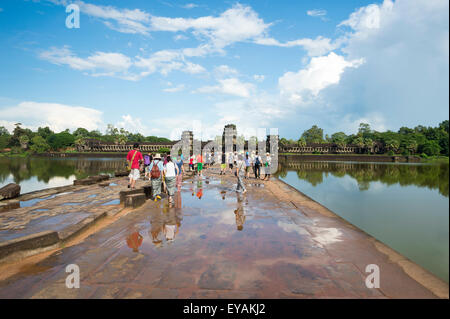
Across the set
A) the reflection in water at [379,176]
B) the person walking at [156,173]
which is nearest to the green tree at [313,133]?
the reflection in water at [379,176]

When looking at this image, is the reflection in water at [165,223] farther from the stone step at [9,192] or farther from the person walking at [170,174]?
the stone step at [9,192]

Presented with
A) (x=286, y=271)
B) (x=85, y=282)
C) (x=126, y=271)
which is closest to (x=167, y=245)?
(x=126, y=271)

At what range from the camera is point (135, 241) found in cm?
464

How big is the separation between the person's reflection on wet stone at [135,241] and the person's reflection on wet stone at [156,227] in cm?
24

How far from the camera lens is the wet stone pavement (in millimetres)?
3016

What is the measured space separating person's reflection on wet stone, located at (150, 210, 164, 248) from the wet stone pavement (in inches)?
0.7

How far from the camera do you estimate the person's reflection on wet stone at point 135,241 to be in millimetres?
4355

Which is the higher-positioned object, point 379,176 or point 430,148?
point 430,148

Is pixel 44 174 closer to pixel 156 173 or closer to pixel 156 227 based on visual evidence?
pixel 156 173

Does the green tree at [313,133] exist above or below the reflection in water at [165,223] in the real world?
above

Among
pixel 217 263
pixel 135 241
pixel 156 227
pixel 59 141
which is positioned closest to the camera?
pixel 217 263

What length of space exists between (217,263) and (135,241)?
5.88ft

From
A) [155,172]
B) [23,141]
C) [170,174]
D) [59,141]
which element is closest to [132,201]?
[155,172]

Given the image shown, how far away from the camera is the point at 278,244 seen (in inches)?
178
